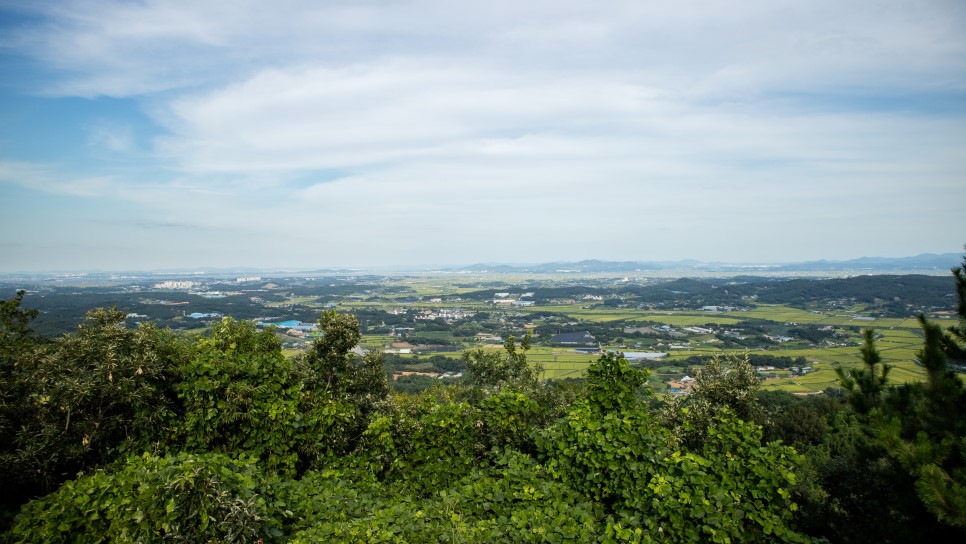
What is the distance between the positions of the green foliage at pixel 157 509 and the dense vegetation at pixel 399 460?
29mm

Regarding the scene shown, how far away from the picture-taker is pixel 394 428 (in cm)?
1062

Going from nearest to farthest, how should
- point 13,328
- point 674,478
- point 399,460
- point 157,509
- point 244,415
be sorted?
point 157,509
point 674,478
point 244,415
point 399,460
point 13,328

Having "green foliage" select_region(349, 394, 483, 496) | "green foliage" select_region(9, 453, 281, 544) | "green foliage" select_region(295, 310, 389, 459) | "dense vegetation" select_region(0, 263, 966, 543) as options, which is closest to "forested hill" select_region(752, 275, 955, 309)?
"dense vegetation" select_region(0, 263, 966, 543)

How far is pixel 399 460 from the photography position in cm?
977

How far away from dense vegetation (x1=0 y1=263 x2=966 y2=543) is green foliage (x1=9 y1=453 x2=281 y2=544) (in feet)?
0.09

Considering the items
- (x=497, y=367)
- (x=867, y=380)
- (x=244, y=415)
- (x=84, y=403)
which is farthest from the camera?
(x=497, y=367)

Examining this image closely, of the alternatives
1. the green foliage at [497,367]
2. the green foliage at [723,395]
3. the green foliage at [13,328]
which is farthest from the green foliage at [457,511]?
the green foliage at [497,367]

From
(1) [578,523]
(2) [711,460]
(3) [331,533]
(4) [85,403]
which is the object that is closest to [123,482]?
(3) [331,533]

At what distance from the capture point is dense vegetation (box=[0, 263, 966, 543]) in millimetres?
6109

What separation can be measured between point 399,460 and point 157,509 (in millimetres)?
4767

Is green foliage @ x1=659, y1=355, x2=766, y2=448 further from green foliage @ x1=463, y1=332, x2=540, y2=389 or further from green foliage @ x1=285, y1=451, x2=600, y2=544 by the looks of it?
green foliage @ x1=285, y1=451, x2=600, y2=544

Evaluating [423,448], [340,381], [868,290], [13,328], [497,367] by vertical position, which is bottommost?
[868,290]

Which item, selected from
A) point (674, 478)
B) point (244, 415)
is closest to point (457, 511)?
point (674, 478)

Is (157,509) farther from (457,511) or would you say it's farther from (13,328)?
(13,328)
